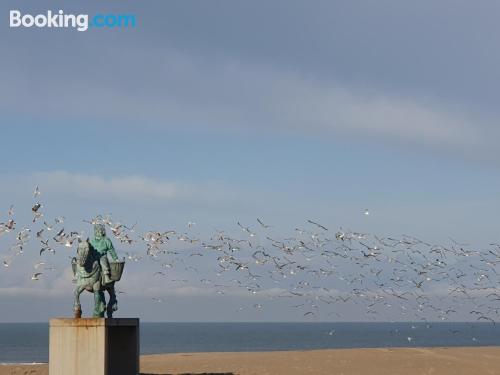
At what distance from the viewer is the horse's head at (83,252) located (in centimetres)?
3095

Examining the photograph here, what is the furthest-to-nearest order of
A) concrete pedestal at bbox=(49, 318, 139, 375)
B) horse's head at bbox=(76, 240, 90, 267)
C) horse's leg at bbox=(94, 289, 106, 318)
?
1. horse's leg at bbox=(94, 289, 106, 318)
2. horse's head at bbox=(76, 240, 90, 267)
3. concrete pedestal at bbox=(49, 318, 139, 375)

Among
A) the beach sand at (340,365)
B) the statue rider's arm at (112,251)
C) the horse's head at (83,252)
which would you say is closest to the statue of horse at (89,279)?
the horse's head at (83,252)

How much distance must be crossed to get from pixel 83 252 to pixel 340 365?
74.2ft

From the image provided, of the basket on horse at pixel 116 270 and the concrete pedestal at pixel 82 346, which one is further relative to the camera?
the basket on horse at pixel 116 270

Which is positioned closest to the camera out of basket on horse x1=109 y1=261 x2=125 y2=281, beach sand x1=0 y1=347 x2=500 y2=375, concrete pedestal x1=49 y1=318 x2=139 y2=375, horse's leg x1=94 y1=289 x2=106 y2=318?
concrete pedestal x1=49 y1=318 x2=139 y2=375

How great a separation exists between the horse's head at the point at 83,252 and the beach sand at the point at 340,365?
15.1 meters

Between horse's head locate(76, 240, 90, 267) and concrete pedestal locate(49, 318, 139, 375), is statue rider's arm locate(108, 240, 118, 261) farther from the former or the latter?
concrete pedestal locate(49, 318, 139, 375)

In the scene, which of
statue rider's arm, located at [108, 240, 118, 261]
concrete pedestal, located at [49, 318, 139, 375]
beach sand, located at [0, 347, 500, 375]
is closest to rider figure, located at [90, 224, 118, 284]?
statue rider's arm, located at [108, 240, 118, 261]

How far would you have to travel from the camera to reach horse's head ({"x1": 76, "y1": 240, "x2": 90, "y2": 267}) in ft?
102

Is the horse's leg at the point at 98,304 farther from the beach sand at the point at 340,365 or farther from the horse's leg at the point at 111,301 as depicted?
the beach sand at the point at 340,365

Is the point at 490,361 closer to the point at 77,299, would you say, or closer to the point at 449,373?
the point at 449,373

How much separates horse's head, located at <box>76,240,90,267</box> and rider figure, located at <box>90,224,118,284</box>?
2.03ft

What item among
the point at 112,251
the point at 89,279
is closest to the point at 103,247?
the point at 112,251

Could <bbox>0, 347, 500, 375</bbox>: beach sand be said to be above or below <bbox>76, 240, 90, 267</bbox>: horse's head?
below
